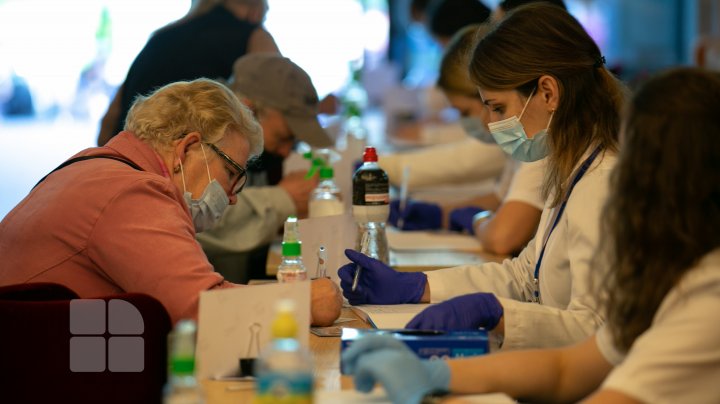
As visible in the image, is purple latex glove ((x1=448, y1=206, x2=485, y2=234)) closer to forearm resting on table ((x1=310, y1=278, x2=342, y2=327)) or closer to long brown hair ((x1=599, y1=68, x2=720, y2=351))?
forearm resting on table ((x1=310, y1=278, x2=342, y2=327))

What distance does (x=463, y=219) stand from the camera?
4148 millimetres

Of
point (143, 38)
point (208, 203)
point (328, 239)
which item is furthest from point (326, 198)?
point (143, 38)

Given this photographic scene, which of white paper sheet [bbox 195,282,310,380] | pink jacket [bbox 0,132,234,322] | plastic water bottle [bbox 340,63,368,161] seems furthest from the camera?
plastic water bottle [bbox 340,63,368,161]

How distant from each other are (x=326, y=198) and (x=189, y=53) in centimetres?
78

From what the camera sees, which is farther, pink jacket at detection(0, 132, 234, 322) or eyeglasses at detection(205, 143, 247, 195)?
eyeglasses at detection(205, 143, 247, 195)

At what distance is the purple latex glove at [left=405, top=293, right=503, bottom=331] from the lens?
2.09 m

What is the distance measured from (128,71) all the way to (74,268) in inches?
81.8

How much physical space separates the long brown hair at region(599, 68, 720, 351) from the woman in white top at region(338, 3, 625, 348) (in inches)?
18.4

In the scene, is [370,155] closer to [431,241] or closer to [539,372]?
[431,241]

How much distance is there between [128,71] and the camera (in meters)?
4.03

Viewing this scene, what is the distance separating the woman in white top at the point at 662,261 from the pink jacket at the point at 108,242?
1.73 feet

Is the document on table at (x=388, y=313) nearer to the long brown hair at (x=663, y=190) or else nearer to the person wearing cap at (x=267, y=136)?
the long brown hair at (x=663, y=190)

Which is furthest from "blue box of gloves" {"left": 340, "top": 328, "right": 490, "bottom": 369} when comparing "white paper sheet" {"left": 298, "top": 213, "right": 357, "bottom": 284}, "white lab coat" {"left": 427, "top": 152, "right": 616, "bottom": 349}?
"white paper sheet" {"left": 298, "top": 213, "right": 357, "bottom": 284}

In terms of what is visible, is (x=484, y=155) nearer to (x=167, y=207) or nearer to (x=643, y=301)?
(x=167, y=207)
